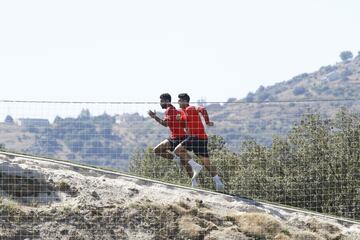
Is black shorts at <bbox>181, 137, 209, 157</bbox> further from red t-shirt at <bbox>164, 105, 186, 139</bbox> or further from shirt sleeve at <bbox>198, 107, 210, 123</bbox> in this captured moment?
shirt sleeve at <bbox>198, 107, 210, 123</bbox>

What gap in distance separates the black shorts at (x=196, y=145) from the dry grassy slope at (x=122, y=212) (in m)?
0.78

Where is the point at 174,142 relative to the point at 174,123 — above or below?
below

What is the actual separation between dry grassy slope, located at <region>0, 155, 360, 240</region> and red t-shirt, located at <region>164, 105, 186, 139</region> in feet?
3.35

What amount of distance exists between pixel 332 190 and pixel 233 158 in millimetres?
2585

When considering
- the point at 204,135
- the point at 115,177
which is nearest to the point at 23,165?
the point at 115,177

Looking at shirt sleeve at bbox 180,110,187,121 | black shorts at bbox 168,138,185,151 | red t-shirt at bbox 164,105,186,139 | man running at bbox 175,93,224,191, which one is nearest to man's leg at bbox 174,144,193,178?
man running at bbox 175,93,224,191

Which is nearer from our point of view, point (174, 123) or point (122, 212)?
point (122, 212)

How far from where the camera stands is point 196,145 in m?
18.6

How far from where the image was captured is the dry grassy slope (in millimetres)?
17031

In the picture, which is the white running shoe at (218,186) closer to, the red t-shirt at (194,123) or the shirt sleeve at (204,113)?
the red t-shirt at (194,123)

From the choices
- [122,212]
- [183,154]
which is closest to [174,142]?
[183,154]

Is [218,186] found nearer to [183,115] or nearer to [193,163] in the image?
[193,163]

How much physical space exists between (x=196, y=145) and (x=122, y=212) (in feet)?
6.82

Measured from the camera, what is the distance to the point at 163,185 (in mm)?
18609
